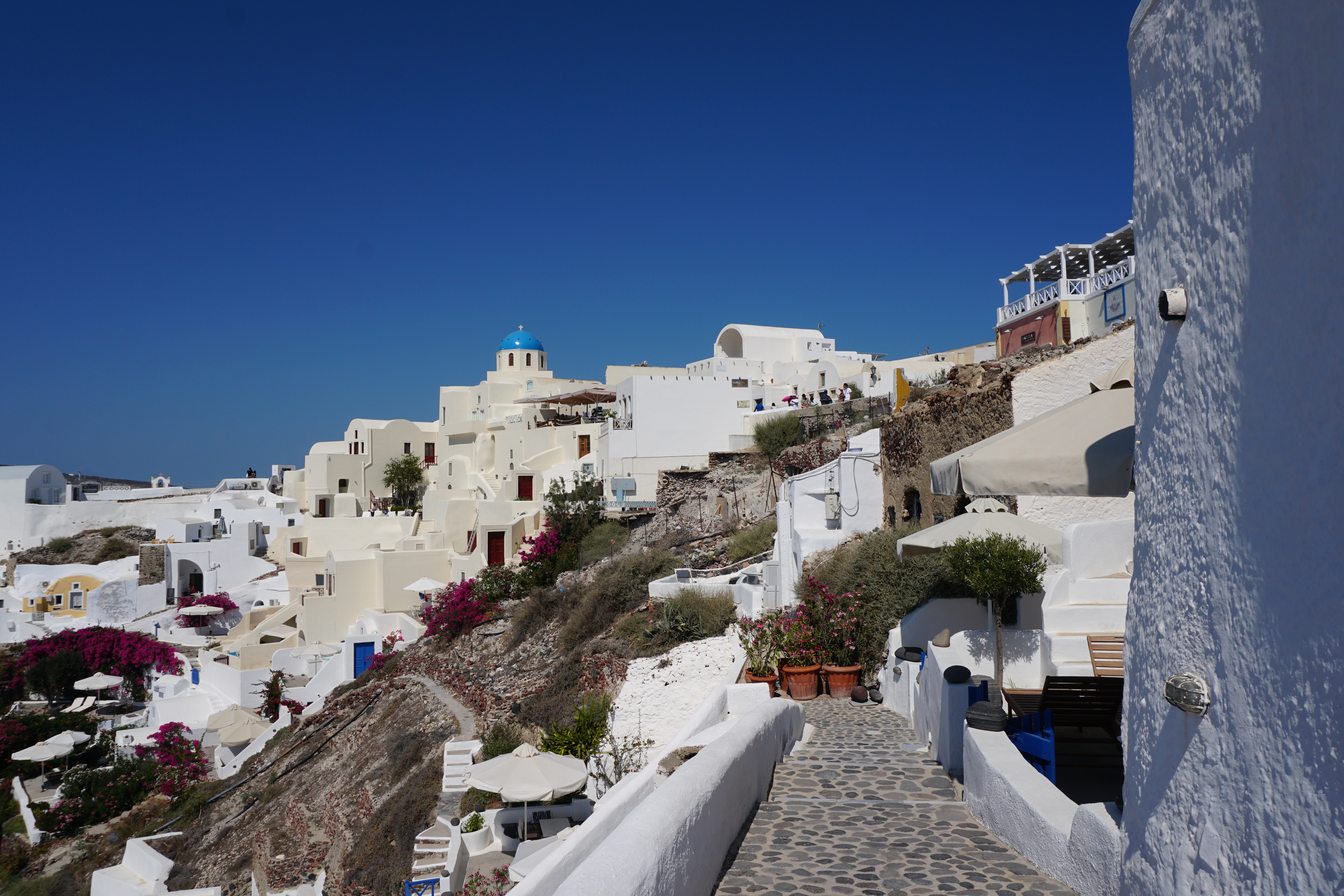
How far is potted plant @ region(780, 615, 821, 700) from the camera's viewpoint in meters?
9.95

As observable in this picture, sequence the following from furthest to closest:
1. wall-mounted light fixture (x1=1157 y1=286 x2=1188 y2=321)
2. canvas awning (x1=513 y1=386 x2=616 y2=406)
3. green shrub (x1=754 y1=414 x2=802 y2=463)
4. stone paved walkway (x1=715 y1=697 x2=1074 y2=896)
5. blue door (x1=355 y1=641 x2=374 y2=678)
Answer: canvas awning (x1=513 y1=386 x2=616 y2=406) < green shrub (x1=754 y1=414 x2=802 y2=463) < blue door (x1=355 y1=641 x2=374 y2=678) < stone paved walkway (x1=715 y1=697 x2=1074 y2=896) < wall-mounted light fixture (x1=1157 y1=286 x2=1188 y2=321)

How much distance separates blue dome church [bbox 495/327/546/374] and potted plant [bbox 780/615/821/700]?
45.2 metres

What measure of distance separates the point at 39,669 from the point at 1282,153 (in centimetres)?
4030

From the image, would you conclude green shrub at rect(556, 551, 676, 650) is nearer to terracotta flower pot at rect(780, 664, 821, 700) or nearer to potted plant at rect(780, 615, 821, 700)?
potted plant at rect(780, 615, 821, 700)

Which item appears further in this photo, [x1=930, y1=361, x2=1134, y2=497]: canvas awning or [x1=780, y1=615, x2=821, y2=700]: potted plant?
[x1=780, y1=615, x2=821, y2=700]: potted plant

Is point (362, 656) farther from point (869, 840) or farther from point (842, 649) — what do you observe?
point (869, 840)

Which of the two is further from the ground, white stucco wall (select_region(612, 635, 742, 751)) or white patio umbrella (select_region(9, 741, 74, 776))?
white stucco wall (select_region(612, 635, 742, 751))

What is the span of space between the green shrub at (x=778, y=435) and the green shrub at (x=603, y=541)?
17.9ft

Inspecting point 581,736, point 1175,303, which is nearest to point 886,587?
point 581,736

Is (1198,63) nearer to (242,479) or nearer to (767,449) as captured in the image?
(767,449)

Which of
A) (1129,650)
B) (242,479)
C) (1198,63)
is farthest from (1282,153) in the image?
→ (242,479)

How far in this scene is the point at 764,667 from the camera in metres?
10.2

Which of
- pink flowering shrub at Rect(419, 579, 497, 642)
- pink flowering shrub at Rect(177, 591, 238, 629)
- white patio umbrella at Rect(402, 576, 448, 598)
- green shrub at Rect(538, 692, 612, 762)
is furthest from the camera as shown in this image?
pink flowering shrub at Rect(177, 591, 238, 629)

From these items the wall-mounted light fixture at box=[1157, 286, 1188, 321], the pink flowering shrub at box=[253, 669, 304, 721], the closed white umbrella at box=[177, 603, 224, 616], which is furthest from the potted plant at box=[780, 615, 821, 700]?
the closed white umbrella at box=[177, 603, 224, 616]
